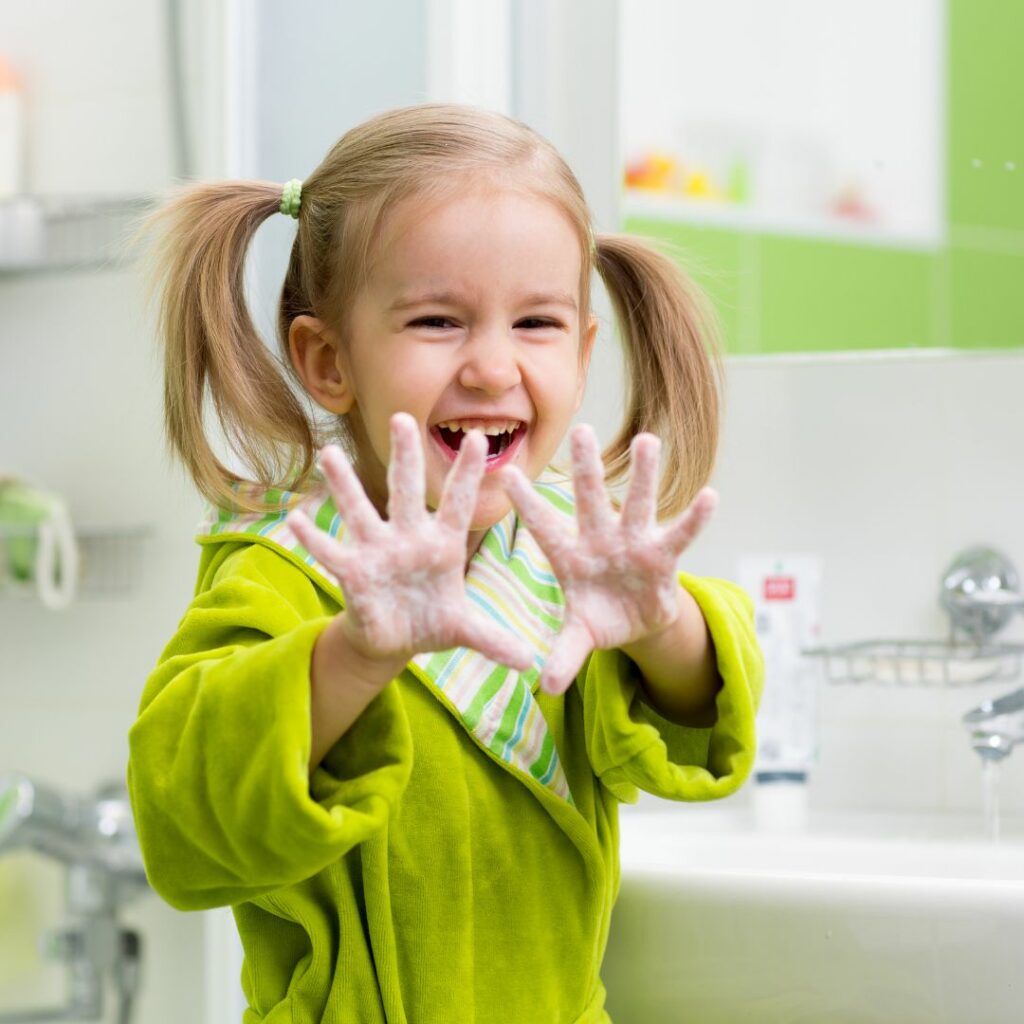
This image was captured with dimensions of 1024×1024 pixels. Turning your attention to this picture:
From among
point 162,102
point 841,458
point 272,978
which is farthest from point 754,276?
point 272,978

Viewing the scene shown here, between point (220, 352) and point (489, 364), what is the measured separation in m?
0.17

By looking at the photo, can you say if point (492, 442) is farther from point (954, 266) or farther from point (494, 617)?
point (954, 266)

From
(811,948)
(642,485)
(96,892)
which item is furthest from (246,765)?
(96,892)

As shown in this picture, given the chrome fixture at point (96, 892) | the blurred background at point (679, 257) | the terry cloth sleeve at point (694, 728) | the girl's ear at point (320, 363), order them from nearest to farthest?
the terry cloth sleeve at point (694, 728) → the girl's ear at point (320, 363) → the blurred background at point (679, 257) → the chrome fixture at point (96, 892)

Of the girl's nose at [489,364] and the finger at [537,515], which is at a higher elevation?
the girl's nose at [489,364]

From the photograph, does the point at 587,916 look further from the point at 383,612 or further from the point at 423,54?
the point at 423,54

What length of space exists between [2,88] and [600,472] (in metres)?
1.06

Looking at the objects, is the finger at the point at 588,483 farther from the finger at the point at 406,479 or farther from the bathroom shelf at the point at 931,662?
the bathroom shelf at the point at 931,662

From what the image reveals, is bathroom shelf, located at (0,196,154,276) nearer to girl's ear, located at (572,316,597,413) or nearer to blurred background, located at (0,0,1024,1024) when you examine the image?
blurred background, located at (0,0,1024,1024)

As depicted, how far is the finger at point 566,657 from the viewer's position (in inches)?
22.7

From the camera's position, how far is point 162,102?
139 centimetres

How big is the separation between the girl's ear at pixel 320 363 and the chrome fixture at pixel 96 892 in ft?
2.25

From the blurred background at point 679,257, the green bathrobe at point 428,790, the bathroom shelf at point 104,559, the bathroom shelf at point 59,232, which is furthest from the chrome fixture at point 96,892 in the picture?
the green bathrobe at point 428,790

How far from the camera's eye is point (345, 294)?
2.60 feet
